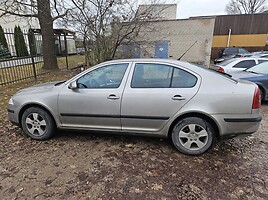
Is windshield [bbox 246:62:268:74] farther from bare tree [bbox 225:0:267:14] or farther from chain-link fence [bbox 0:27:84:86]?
bare tree [bbox 225:0:267:14]

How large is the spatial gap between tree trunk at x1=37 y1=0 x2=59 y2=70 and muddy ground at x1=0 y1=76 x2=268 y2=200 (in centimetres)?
868

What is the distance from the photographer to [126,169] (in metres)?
2.81

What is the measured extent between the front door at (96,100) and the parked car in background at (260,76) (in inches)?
162

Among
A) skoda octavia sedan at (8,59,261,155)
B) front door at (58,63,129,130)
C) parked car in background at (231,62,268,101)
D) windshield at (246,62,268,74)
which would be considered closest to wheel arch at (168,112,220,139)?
skoda octavia sedan at (8,59,261,155)

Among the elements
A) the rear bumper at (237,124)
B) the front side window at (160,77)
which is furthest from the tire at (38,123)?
the rear bumper at (237,124)

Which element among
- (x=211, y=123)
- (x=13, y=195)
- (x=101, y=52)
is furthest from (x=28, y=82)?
(x=211, y=123)

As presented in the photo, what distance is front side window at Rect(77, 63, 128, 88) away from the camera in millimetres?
3289

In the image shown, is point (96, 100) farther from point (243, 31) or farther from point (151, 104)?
point (243, 31)

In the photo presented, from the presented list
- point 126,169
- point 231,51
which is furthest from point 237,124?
point 231,51

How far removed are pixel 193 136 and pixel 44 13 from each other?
10745 millimetres

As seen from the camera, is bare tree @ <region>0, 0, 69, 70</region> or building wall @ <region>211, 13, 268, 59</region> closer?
bare tree @ <region>0, 0, 69, 70</region>

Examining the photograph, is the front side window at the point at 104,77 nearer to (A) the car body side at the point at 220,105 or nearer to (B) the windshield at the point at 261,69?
(A) the car body side at the point at 220,105

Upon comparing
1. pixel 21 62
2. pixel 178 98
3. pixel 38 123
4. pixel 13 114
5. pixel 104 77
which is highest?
→ pixel 104 77

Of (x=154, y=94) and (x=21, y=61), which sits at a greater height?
(x=154, y=94)
